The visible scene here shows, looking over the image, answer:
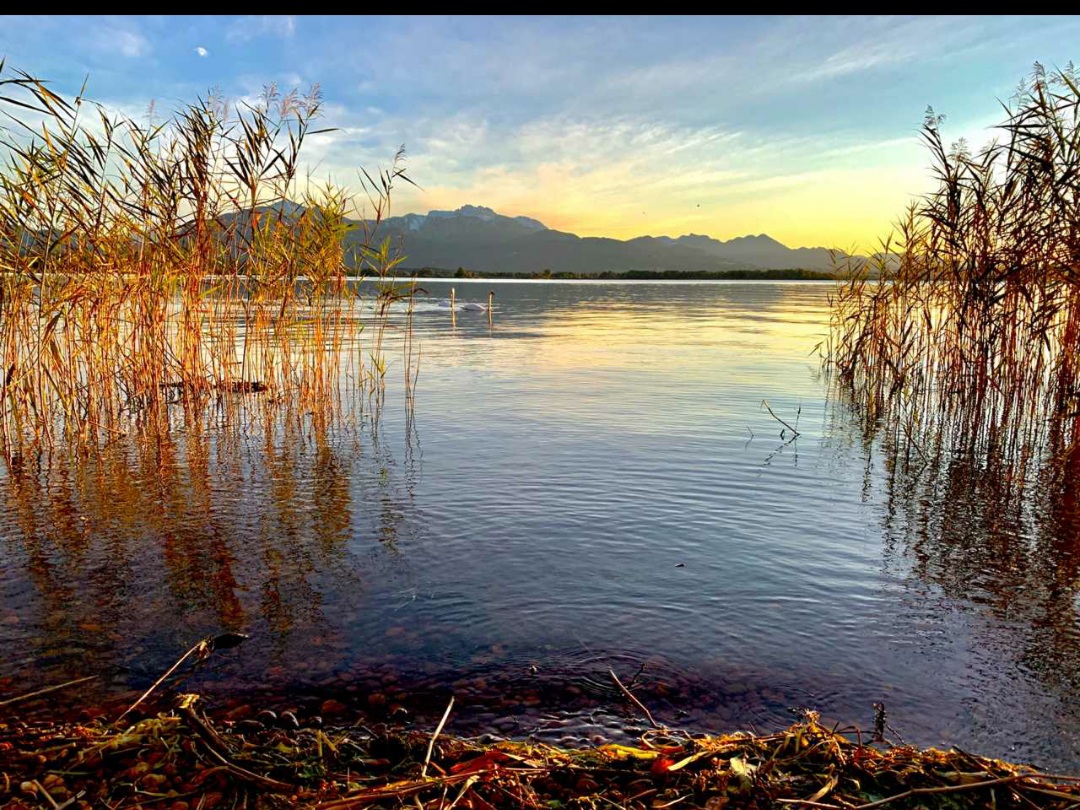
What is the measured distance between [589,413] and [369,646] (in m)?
6.54

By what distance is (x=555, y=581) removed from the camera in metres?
4.43

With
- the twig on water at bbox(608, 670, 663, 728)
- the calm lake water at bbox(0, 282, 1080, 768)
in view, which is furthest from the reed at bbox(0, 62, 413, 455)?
the twig on water at bbox(608, 670, 663, 728)

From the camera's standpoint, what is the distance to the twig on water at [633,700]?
9.65 ft

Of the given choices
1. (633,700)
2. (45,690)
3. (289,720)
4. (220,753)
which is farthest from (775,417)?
(45,690)

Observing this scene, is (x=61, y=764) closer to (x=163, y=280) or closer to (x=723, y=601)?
(x=723, y=601)

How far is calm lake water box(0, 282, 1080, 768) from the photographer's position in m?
3.19

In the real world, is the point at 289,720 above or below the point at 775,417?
below

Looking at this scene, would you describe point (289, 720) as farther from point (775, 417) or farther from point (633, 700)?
point (775, 417)

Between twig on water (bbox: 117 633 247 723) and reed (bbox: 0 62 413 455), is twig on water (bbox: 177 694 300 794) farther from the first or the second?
reed (bbox: 0 62 413 455)

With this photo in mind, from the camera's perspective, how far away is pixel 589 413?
9.86m

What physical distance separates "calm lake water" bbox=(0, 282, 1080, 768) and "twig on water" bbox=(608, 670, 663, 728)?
2.0 inches

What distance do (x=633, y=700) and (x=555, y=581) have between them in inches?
55.9

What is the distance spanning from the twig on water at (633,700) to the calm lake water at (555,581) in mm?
52

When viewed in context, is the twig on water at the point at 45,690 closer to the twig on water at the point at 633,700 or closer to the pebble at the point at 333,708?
the pebble at the point at 333,708
